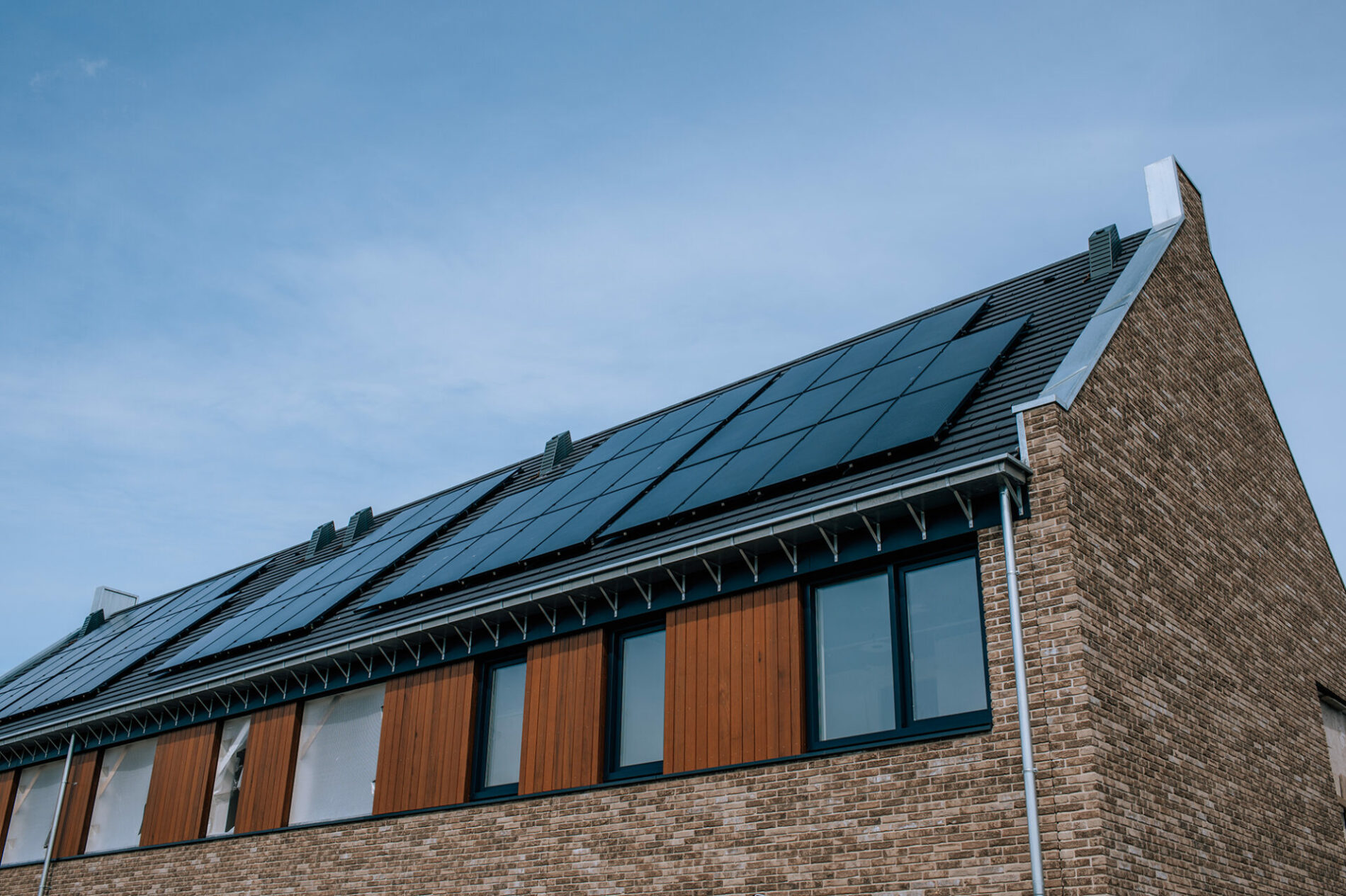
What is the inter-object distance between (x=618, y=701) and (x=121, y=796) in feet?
36.2

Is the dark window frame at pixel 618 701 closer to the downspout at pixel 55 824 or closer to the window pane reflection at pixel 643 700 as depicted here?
the window pane reflection at pixel 643 700

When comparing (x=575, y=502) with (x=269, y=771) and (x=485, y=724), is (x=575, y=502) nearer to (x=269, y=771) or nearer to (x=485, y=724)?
(x=485, y=724)

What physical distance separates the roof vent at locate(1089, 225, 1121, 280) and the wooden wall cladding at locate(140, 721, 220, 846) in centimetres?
1465

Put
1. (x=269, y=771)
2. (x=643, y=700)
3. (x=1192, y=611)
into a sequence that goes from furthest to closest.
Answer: (x=269, y=771) → (x=643, y=700) → (x=1192, y=611)

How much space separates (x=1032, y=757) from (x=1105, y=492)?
2961 mm

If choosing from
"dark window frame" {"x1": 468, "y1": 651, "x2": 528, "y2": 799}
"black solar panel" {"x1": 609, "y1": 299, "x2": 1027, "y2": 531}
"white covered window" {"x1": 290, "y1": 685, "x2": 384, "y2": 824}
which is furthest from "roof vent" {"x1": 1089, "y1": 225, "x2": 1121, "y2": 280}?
"white covered window" {"x1": 290, "y1": 685, "x2": 384, "y2": 824}

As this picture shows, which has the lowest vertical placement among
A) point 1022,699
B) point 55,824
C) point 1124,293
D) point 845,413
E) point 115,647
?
point 1022,699

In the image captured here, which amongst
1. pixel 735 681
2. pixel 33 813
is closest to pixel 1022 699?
pixel 735 681

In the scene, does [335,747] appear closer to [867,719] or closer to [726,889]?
[726,889]

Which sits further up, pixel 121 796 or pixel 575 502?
pixel 575 502

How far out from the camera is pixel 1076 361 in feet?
39.2

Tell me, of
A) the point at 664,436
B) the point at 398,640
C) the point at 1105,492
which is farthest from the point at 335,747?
the point at 1105,492

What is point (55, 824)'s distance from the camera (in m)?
20.5

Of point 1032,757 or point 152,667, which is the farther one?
point 152,667
